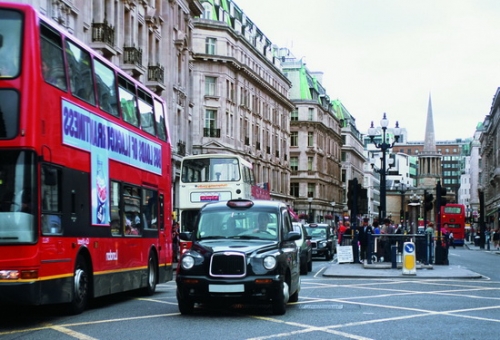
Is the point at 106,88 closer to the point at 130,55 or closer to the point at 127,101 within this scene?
the point at 127,101

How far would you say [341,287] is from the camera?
23.5 meters

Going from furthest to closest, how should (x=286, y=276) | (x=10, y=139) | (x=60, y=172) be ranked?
1. (x=286, y=276)
2. (x=60, y=172)
3. (x=10, y=139)

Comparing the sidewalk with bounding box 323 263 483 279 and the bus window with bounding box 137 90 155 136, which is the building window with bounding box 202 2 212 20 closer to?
the sidewalk with bounding box 323 263 483 279

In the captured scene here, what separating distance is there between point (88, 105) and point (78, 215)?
199 cm

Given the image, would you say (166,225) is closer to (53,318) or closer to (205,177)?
(53,318)

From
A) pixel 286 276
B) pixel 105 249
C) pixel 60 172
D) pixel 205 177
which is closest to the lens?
pixel 60 172

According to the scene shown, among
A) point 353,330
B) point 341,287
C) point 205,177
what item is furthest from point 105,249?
point 205,177

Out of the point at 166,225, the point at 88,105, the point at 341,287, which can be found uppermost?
the point at 88,105

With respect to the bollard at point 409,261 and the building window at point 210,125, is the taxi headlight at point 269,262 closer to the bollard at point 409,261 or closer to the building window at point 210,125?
the bollard at point 409,261

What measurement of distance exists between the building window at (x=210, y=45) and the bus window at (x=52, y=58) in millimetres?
60999

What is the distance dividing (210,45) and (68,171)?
61.7 meters

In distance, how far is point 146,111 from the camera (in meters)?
20.9

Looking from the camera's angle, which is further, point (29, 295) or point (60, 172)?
point (60, 172)

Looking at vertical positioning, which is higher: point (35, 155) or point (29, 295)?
point (35, 155)
